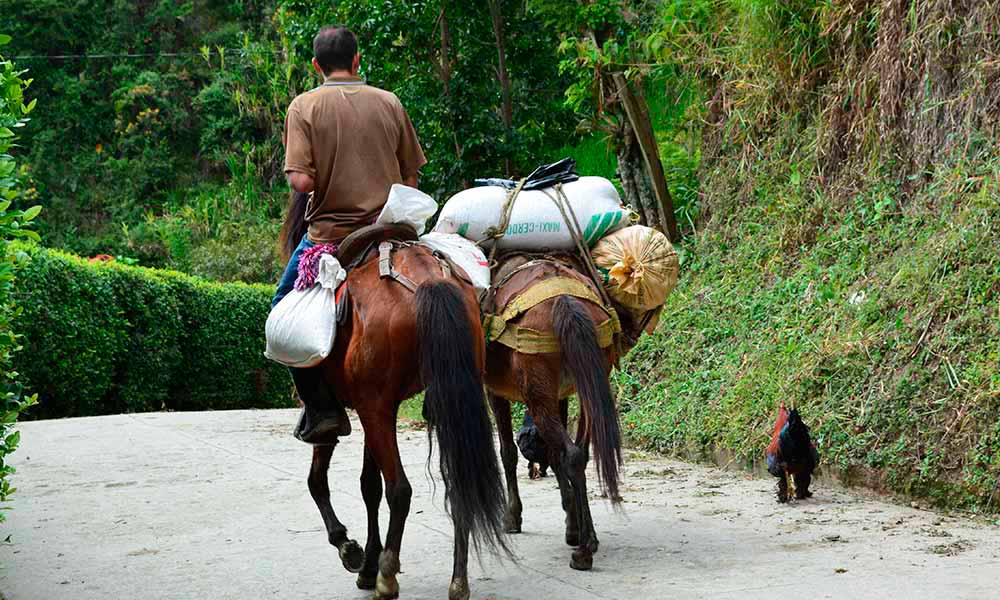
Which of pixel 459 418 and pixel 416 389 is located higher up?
pixel 416 389

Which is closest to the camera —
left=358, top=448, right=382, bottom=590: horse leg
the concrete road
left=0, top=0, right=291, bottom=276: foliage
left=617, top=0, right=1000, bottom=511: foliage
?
the concrete road

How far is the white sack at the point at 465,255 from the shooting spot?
18.3ft

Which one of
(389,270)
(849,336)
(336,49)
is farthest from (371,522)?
(849,336)

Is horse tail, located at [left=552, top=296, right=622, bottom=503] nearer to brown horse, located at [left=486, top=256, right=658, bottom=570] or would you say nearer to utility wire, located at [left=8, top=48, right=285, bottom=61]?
brown horse, located at [left=486, top=256, right=658, bottom=570]

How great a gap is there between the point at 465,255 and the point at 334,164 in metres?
0.84

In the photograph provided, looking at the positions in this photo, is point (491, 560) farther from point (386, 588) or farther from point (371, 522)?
point (386, 588)

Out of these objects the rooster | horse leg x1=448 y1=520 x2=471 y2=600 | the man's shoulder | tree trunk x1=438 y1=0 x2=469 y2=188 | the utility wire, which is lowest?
horse leg x1=448 y1=520 x2=471 y2=600

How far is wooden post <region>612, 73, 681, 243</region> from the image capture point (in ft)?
39.3

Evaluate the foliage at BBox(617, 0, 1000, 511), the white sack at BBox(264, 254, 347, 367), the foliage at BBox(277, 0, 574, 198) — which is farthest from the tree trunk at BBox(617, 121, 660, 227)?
the white sack at BBox(264, 254, 347, 367)

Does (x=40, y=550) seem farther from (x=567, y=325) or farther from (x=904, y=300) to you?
(x=904, y=300)

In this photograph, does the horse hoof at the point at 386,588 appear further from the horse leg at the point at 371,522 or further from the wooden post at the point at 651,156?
the wooden post at the point at 651,156

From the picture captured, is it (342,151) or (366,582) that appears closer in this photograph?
(366,582)

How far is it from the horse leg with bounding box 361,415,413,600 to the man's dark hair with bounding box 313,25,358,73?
6.38 ft

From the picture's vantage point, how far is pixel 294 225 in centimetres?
578
